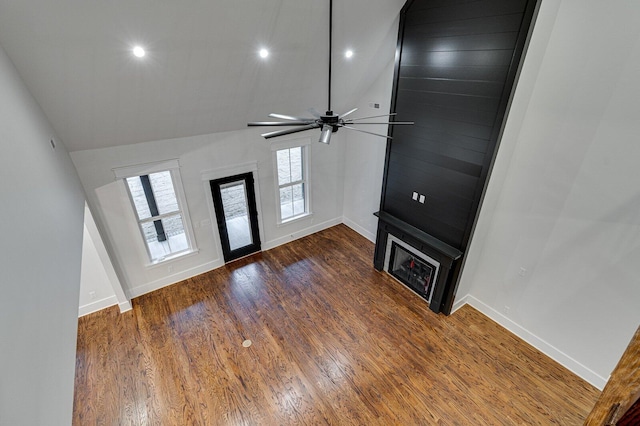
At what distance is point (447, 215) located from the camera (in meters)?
4.50

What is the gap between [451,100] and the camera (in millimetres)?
4020

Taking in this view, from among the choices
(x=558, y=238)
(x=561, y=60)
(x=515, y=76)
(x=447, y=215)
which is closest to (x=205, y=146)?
(x=447, y=215)

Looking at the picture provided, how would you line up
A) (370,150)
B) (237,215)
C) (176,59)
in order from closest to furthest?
(176,59) → (370,150) → (237,215)

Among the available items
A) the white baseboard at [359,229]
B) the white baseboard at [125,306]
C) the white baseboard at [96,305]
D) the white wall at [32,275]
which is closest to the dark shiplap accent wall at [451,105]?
the white baseboard at [359,229]

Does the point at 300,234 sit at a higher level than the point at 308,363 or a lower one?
higher

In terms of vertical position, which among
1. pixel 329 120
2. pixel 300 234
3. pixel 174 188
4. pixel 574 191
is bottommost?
pixel 300 234

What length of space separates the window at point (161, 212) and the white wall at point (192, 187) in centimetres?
13

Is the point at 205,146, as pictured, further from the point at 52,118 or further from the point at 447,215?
the point at 447,215

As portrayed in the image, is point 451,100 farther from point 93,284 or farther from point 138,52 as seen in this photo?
point 93,284

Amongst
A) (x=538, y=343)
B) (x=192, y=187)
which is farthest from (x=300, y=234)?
(x=538, y=343)

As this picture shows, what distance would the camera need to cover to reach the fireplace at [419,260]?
4.64 metres

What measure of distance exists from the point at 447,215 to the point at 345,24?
2933 mm

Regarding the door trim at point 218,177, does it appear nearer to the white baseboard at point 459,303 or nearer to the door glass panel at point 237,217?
the door glass panel at point 237,217

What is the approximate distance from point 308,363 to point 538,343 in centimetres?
327
